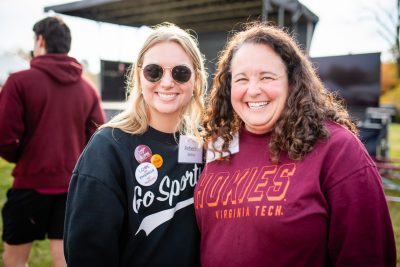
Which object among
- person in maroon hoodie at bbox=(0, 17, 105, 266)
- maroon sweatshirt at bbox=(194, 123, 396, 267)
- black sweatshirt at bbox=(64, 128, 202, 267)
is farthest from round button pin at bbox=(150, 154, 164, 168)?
person in maroon hoodie at bbox=(0, 17, 105, 266)

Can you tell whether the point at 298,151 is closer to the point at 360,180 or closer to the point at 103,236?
the point at 360,180

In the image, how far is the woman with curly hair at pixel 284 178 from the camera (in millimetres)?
1316

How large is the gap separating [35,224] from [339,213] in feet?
7.28

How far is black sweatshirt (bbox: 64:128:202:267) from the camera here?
1.46 m

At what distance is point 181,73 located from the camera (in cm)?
182

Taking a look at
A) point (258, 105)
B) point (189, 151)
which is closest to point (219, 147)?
point (189, 151)

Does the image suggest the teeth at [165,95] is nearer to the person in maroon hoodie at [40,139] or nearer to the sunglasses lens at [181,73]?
the sunglasses lens at [181,73]

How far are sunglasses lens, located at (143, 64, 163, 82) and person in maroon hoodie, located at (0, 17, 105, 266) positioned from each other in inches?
40.0

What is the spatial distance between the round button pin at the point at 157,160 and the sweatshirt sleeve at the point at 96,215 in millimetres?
191

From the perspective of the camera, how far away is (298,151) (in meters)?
1.44

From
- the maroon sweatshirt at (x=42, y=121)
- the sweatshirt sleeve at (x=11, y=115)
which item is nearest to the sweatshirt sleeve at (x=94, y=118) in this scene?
the maroon sweatshirt at (x=42, y=121)

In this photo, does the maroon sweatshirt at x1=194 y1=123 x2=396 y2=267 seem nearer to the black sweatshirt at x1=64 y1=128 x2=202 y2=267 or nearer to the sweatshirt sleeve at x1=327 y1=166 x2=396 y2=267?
the sweatshirt sleeve at x1=327 y1=166 x2=396 y2=267

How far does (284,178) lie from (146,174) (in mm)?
613

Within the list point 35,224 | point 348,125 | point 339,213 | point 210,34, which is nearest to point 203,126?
point 348,125
